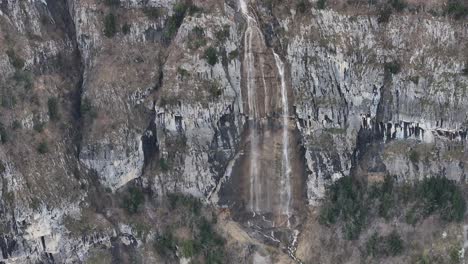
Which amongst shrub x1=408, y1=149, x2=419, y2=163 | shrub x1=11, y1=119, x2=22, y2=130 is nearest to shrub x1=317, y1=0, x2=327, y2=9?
shrub x1=408, y1=149, x2=419, y2=163

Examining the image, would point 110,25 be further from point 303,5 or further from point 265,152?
point 265,152

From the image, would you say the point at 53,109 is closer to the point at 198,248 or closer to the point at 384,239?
the point at 198,248

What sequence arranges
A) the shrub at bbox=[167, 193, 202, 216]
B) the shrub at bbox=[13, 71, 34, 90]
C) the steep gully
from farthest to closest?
the shrub at bbox=[167, 193, 202, 216]
the steep gully
the shrub at bbox=[13, 71, 34, 90]

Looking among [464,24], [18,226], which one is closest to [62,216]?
[18,226]

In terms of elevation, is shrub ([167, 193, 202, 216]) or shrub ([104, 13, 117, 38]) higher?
shrub ([104, 13, 117, 38])

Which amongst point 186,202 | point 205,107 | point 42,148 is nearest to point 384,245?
point 186,202

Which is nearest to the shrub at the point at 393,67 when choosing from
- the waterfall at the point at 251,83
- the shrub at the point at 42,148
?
the waterfall at the point at 251,83

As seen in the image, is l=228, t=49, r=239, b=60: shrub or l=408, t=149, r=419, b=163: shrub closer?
l=408, t=149, r=419, b=163: shrub

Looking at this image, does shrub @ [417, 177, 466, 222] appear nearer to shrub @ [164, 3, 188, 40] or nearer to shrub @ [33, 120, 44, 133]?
shrub @ [164, 3, 188, 40]

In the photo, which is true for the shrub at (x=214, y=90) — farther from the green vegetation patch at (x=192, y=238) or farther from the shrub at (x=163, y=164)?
the green vegetation patch at (x=192, y=238)
